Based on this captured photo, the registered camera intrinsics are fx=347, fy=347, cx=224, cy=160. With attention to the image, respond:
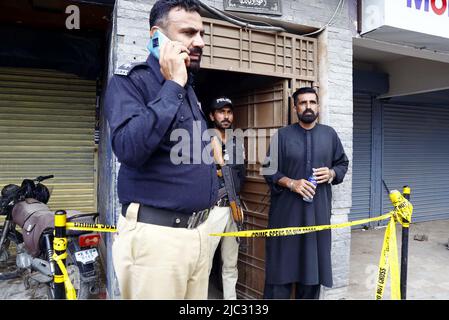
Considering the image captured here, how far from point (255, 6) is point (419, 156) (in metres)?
7.03

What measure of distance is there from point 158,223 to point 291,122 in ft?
8.14

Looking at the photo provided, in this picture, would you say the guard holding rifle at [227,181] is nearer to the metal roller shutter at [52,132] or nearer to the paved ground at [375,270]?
the paved ground at [375,270]

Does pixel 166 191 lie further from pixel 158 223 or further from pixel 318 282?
pixel 318 282

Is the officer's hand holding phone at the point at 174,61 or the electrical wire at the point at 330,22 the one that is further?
the electrical wire at the point at 330,22

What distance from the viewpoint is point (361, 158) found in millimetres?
7754

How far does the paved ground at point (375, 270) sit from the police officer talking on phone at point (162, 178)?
2.65 m

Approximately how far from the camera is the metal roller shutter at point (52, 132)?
5.21 m

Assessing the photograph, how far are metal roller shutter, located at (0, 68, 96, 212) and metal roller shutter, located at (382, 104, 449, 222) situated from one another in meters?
6.49

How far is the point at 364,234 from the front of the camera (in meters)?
7.38

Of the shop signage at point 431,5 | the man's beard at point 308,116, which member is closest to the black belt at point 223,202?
the man's beard at point 308,116

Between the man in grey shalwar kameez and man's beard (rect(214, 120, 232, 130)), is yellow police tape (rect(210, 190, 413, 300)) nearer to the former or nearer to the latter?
the man in grey shalwar kameez

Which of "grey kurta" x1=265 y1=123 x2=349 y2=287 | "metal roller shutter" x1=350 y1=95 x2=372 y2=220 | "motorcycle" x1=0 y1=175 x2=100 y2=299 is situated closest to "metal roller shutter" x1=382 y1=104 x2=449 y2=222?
"metal roller shutter" x1=350 y1=95 x2=372 y2=220

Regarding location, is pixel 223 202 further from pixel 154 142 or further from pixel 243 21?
pixel 154 142

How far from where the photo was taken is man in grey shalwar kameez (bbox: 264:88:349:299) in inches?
129
